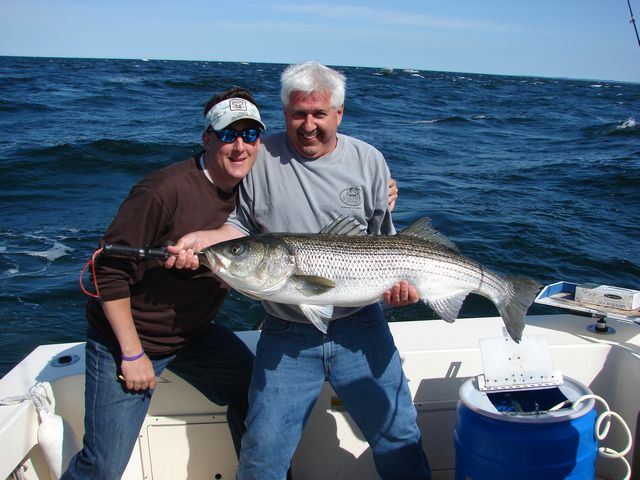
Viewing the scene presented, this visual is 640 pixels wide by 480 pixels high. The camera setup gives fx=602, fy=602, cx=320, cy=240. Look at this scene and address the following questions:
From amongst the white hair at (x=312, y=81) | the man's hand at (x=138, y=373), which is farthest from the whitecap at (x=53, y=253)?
the white hair at (x=312, y=81)

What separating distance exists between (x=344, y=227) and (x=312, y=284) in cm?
39

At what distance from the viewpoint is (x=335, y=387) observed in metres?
3.52

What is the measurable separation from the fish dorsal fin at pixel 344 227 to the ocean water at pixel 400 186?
5111 mm

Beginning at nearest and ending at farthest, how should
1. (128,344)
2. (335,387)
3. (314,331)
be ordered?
(128,344)
(314,331)
(335,387)

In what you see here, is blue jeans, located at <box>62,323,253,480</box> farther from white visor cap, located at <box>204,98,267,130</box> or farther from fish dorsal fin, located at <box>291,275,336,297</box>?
white visor cap, located at <box>204,98,267,130</box>

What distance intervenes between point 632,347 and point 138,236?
3335mm

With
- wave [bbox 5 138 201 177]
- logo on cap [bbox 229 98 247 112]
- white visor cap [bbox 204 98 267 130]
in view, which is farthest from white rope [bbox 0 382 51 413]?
wave [bbox 5 138 201 177]

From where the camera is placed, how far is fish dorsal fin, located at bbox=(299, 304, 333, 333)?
322cm

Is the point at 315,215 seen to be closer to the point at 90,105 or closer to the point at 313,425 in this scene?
the point at 313,425

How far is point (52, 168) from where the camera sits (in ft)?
55.9

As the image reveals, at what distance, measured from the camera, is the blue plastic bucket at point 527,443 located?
3066mm

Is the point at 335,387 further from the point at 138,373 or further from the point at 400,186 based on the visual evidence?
the point at 400,186

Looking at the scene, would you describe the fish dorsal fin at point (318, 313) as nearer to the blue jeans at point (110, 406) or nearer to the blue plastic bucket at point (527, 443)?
the blue jeans at point (110, 406)

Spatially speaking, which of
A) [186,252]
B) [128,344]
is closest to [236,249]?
[186,252]
